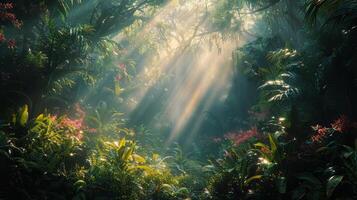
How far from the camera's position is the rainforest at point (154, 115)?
244 inches

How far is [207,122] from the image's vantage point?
679 inches

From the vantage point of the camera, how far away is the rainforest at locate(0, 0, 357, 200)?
6.19m

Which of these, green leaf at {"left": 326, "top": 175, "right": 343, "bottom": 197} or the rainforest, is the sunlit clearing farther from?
green leaf at {"left": 326, "top": 175, "right": 343, "bottom": 197}

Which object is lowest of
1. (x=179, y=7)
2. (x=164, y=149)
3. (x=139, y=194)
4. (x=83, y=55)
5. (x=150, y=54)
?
(x=139, y=194)

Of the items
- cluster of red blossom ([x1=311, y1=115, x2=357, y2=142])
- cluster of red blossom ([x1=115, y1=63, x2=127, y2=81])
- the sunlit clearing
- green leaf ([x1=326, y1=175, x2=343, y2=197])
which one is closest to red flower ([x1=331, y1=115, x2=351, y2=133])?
cluster of red blossom ([x1=311, y1=115, x2=357, y2=142])

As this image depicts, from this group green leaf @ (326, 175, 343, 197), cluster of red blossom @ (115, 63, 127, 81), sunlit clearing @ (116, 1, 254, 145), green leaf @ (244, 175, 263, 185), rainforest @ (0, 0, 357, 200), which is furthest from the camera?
sunlit clearing @ (116, 1, 254, 145)

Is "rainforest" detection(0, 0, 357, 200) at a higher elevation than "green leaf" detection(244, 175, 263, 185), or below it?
higher

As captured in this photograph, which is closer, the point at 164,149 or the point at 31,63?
the point at 31,63

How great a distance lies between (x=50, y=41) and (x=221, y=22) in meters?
8.98

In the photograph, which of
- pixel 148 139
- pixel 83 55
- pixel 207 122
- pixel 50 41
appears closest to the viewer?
pixel 50 41

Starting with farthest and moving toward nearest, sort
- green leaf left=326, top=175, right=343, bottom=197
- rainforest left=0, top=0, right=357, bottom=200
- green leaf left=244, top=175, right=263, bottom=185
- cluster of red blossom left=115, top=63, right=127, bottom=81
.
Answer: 1. cluster of red blossom left=115, top=63, right=127, bottom=81
2. green leaf left=244, top=175, right=263, bottom=185
3. rainforest left=0, top=0, right=357, bottom=200
4. green leaf left=326, top=175, right=343, bottom=197

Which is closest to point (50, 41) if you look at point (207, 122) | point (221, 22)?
point (221, 22)

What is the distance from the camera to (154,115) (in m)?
16.1

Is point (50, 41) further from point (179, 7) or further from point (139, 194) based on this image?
point (179, 7)
